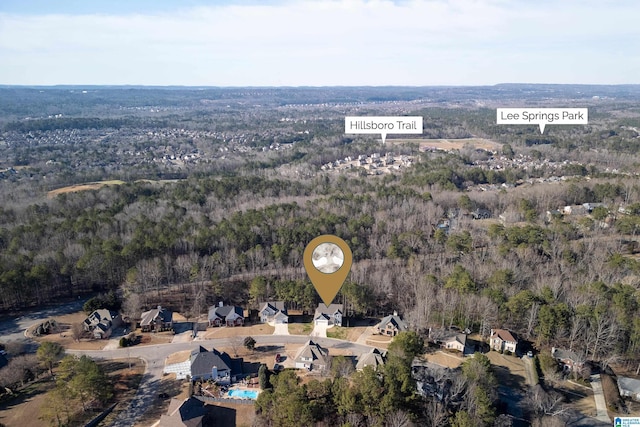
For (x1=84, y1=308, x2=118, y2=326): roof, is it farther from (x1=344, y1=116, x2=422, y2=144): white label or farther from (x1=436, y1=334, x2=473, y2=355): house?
(x1=344, y1=116, x2=422, y2=144): white label

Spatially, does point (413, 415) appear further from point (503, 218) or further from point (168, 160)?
point (168, 160)

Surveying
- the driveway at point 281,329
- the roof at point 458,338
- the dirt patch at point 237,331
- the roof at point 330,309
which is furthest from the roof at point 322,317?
the roof at point 458,338

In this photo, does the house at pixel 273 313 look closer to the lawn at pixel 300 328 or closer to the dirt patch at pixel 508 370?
the lawn at pixel 300 328

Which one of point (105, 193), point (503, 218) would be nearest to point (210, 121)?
point (105, 193)

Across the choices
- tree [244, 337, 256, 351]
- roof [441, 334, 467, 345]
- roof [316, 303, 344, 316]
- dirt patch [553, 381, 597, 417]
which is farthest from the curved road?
dirt patch [553, 381, 597, 417]

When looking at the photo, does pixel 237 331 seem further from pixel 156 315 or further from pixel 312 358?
pixel 312 358

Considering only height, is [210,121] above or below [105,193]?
above

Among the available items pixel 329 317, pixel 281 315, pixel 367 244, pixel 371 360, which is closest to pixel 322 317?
pixel 329 317
